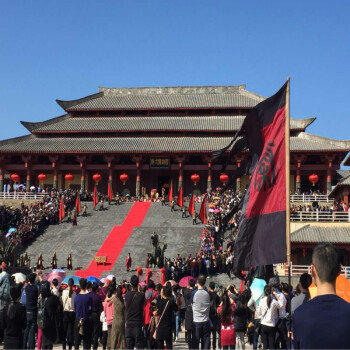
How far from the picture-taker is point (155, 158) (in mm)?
48250

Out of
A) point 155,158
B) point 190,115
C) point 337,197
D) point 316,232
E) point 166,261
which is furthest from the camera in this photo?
point 190,115

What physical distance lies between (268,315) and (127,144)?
1575 inches

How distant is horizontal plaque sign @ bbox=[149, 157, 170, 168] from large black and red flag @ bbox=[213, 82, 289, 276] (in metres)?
39.3

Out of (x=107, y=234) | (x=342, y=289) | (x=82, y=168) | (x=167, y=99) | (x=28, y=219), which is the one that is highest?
(x=167, y=99)

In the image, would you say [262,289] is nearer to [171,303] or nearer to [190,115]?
[171,303]

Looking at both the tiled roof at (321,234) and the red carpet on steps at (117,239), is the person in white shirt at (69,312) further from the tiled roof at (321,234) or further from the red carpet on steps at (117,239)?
the tiled roof at (321,234)

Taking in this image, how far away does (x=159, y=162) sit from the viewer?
4816 centimetres

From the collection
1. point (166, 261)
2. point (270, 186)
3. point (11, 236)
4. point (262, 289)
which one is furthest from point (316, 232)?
point (270, 186)

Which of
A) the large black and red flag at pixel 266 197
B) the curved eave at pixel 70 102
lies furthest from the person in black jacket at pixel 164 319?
the curved eave at pixel 70 102

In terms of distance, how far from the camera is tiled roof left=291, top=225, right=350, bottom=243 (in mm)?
28406

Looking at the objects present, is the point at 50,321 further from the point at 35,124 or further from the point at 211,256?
the point at 35,124

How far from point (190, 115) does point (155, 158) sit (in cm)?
750

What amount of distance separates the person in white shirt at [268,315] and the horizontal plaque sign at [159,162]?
126 feet

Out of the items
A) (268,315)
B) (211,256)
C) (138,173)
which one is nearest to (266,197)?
(268,315)
